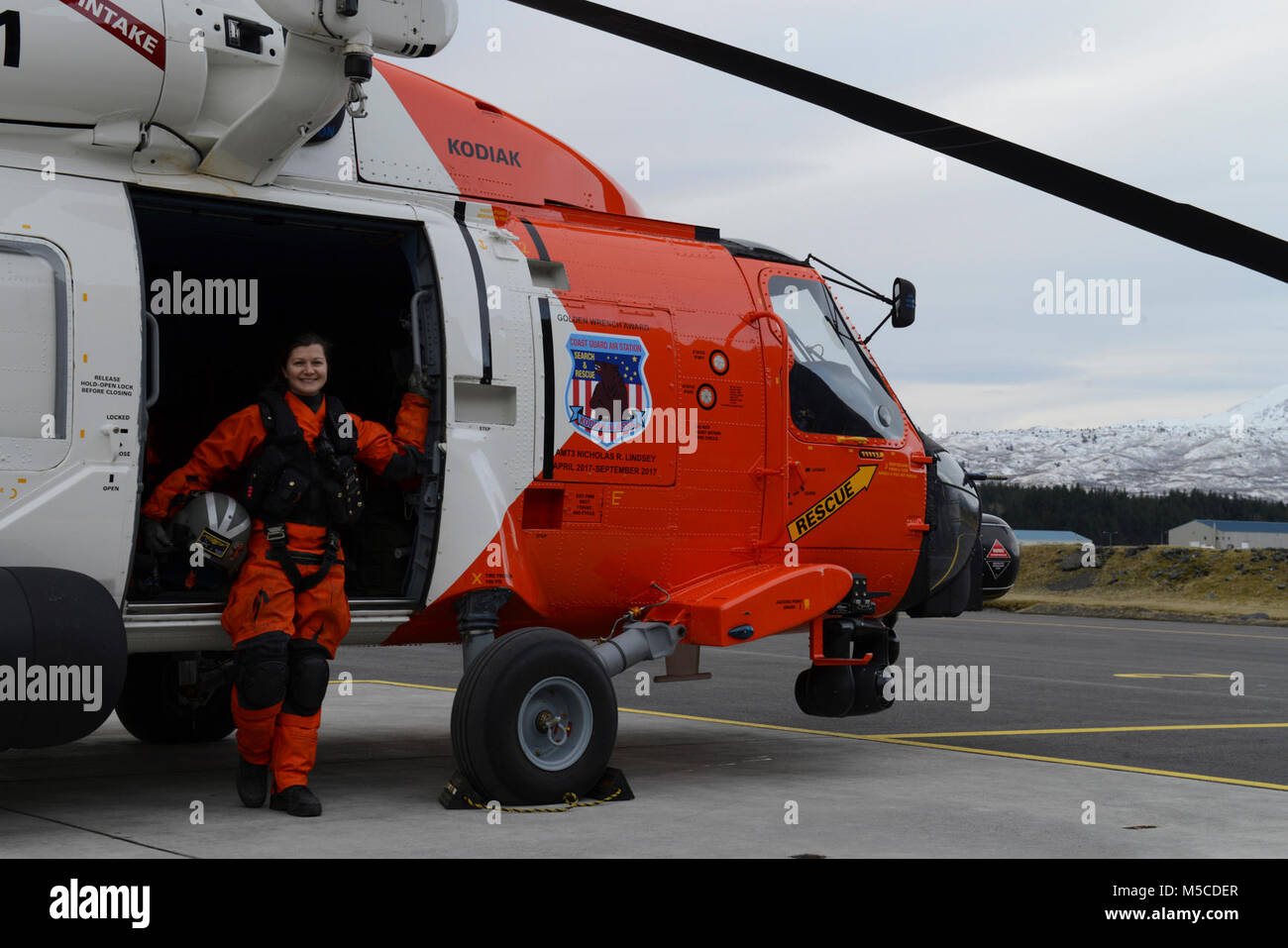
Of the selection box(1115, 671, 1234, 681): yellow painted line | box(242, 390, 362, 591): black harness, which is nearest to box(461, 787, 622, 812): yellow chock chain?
box(242, 390, 362, 591): black harness

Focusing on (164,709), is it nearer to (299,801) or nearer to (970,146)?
(299,801)

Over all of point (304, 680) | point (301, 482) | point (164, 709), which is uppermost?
point (301, 482)

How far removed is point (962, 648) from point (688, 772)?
1155 centimetres

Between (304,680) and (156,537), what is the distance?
979 mm

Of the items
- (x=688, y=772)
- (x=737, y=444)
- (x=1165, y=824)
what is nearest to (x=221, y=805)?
(x=688, y=772)

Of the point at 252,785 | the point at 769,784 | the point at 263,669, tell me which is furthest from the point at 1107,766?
the point at 263,669

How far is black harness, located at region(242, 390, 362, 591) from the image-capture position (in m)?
7.28

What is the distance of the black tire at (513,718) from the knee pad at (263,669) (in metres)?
0.88

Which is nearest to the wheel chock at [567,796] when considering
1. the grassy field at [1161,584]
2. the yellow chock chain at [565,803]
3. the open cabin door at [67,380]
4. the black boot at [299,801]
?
the yellow chock chain at [565,803]

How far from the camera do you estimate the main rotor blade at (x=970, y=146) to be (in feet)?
15.5

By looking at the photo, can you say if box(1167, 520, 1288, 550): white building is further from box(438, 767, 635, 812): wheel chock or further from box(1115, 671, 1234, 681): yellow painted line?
box(438, 767, 635, 812): wheel chock

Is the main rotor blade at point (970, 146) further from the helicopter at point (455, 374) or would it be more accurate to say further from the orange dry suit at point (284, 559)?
the orange dry suit at point (284, 559)

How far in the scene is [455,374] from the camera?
309 inches
